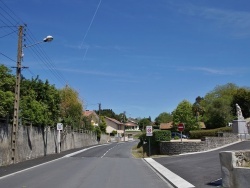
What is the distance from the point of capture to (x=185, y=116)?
316 ft

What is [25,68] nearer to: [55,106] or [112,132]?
[55,106]

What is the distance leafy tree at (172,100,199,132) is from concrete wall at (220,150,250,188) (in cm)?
8138

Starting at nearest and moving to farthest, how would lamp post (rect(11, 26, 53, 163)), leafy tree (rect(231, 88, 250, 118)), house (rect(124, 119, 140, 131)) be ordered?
1. lamp post (rect(11, 26, 53, 163))
2. leafy tree (rect(231, 88, 250, 118))
3. house (rect(124, 119, 140, 131))

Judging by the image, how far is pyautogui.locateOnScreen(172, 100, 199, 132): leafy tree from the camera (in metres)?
93.9

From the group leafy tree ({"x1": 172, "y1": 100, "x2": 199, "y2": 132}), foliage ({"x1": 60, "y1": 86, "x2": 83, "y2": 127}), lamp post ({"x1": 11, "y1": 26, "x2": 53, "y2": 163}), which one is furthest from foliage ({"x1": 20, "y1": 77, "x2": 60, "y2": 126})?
leafy tree ({"x1": 172, "y1": 100, "x2": 199, "y2": 132})

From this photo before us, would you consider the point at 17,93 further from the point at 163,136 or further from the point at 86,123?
the point at 86,123

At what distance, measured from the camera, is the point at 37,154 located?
34.7 m

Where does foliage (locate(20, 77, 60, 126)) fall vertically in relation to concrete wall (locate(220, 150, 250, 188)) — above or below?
above

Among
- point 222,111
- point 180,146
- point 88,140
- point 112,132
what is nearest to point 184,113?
point 222,111

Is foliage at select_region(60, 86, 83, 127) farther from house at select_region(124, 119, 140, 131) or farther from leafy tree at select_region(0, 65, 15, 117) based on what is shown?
house at select_region(124, 119, 140, 131)

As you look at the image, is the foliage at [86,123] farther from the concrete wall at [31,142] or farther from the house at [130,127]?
the house at [130,127]

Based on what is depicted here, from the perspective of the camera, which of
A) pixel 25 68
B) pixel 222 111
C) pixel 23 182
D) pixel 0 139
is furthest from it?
pixel 222 111

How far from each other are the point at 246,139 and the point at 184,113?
52416 millimetres

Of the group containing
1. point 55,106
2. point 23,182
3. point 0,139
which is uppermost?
point 55,106
